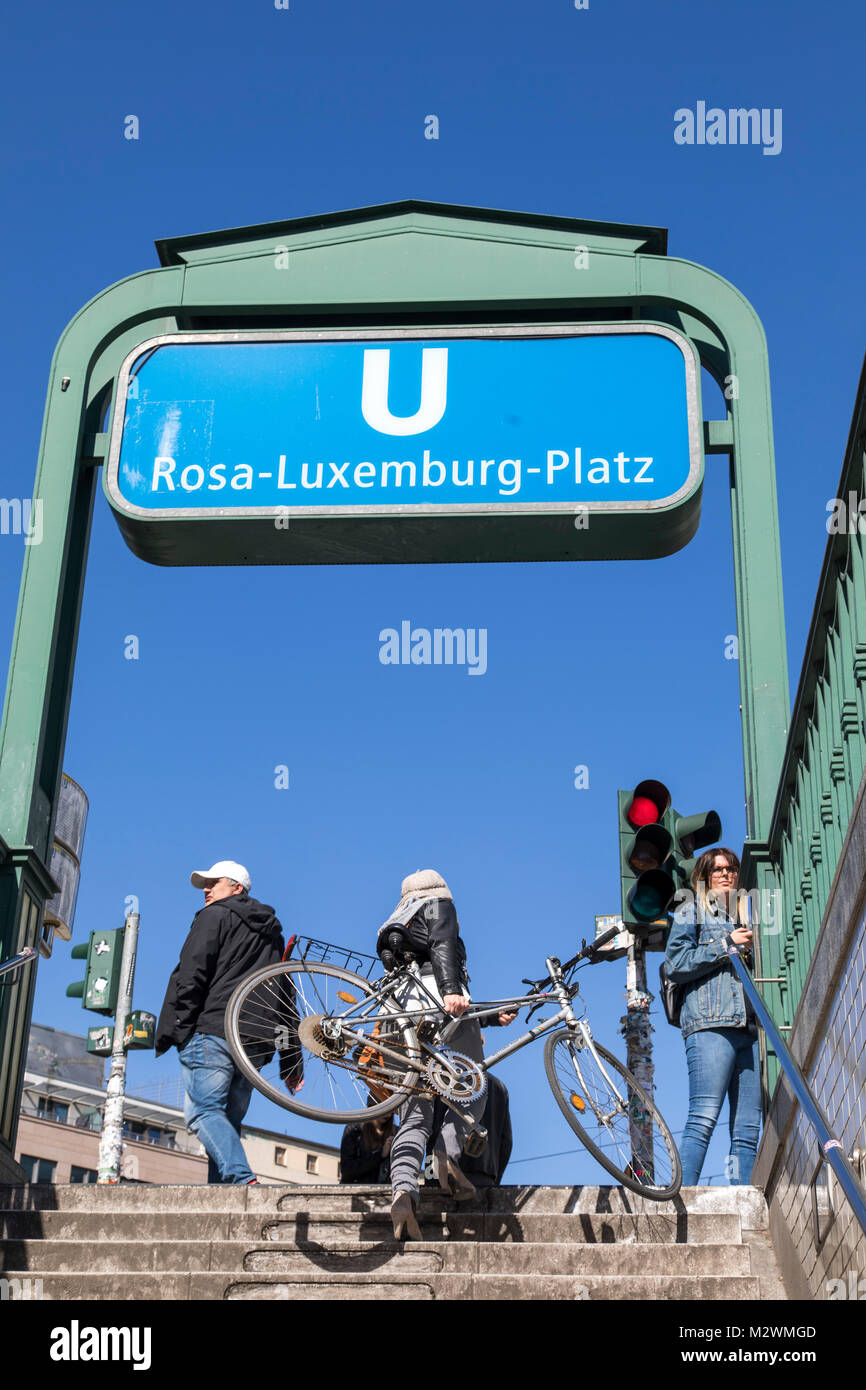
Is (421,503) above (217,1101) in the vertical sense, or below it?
above

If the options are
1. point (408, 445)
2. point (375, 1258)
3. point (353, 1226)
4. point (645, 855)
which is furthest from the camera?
point (645, 855)

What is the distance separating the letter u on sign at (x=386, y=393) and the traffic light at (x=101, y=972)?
7.22m

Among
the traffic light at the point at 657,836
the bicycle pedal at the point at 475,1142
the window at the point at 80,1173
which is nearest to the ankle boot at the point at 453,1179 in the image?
the bicycle pedal at the point at 475,1142

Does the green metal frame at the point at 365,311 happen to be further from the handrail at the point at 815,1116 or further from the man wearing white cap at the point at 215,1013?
the handrail at the point at 815,1116

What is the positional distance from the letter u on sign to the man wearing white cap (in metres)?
2.93

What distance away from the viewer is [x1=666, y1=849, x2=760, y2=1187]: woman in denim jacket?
26.5 feet

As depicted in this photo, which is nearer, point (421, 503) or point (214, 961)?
point (214, 961)

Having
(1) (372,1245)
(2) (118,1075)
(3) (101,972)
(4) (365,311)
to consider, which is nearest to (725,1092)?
(1) (372,1245)

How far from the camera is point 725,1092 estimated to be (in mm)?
8211

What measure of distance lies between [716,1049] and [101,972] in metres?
8.52

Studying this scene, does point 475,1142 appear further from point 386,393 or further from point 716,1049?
point 386,393

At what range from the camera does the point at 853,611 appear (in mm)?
6176

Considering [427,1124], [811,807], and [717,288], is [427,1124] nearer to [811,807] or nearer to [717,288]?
[811,807]

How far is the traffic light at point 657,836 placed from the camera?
33.6ft
